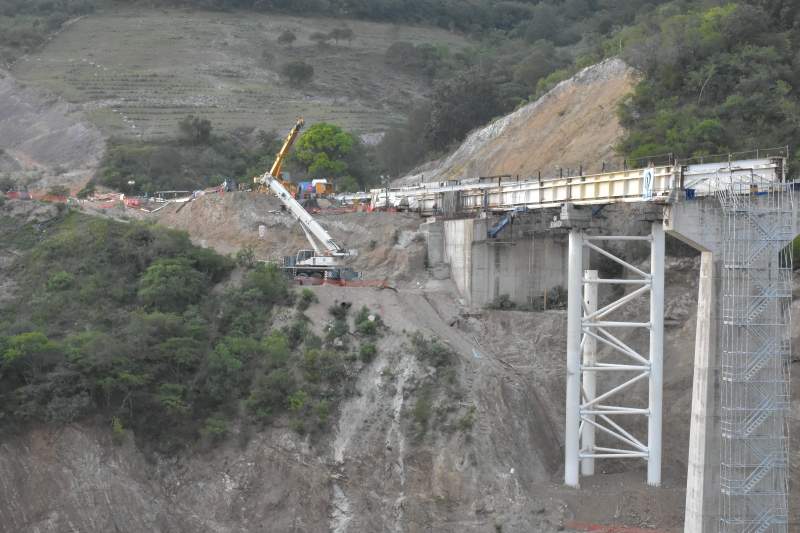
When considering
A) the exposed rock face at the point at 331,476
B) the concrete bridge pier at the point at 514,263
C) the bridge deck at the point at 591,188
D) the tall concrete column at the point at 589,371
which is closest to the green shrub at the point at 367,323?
the exposed rock face at the point at 331,476

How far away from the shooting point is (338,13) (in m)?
129

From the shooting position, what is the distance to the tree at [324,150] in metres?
70.0

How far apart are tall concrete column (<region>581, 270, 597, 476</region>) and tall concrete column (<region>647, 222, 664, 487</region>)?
2175 millimetres

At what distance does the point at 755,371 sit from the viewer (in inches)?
1224

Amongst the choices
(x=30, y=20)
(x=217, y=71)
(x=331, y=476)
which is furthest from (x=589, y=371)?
(x=30, y=20)

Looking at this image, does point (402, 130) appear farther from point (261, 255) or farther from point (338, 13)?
point (338, 13)

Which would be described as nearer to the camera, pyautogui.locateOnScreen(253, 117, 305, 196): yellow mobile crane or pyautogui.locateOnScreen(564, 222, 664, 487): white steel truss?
pyautogui.locateOnScreen(564, 222, 664, 487): white steel truss

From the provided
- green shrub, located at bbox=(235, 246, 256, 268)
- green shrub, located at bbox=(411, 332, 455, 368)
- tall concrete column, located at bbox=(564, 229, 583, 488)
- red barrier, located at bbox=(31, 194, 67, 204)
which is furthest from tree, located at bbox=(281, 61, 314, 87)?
tall concrete column, located at bbox=(564, 229, 583, 488)

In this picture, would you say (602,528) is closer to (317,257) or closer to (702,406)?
(702,406)

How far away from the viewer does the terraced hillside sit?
302ft

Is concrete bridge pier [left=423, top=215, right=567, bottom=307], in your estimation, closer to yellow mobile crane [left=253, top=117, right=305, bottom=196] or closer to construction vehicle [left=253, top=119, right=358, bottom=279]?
construction vehicle [left=253, top=119, right=358, bottom=279]

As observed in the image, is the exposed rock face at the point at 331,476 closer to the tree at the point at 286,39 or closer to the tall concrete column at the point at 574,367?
the tall concrete column at the point at 574,367

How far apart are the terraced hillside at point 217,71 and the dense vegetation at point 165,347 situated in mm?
37904

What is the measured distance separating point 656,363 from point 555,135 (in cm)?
2563
